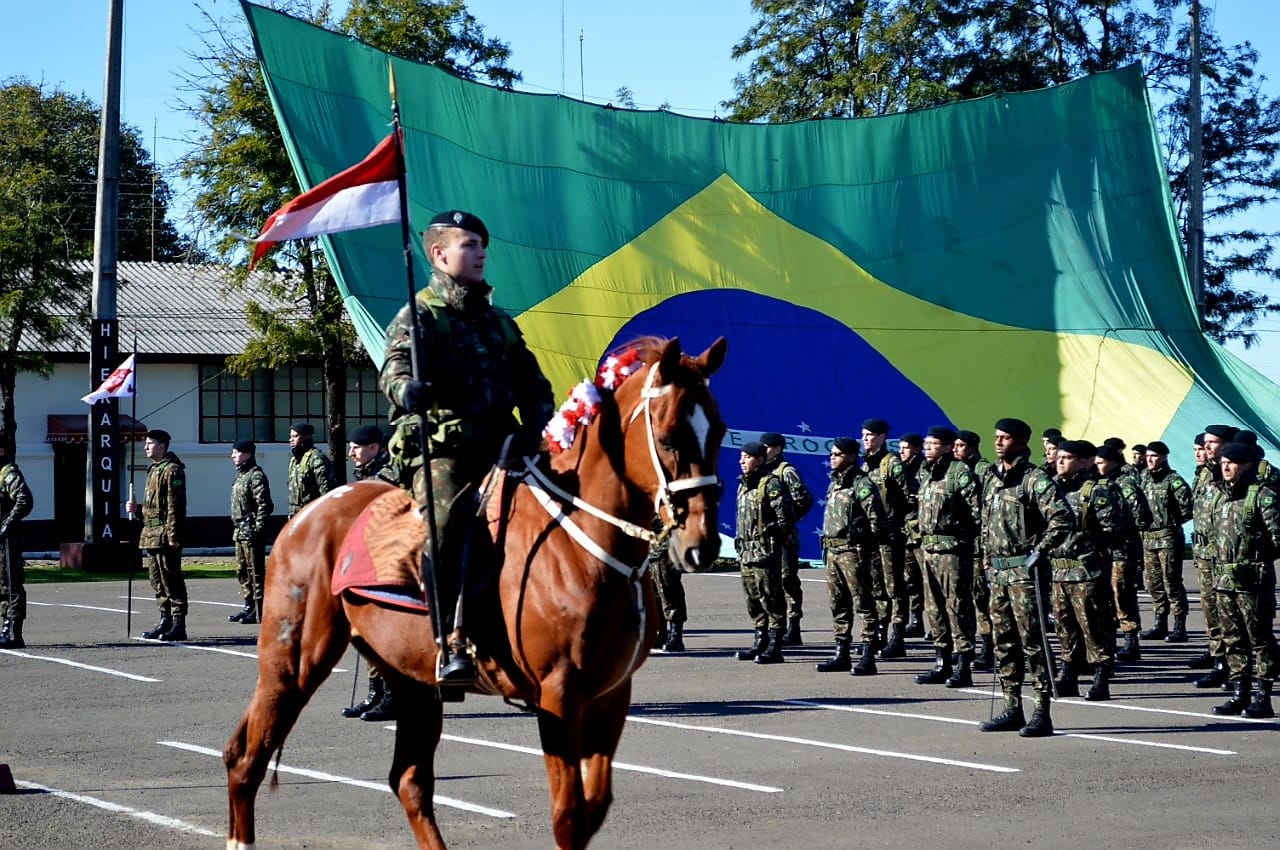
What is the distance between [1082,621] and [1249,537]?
1.53 metres

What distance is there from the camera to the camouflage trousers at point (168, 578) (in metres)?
17.0

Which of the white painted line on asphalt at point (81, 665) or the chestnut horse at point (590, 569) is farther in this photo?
the white painted line on asphalt at point (81, 665)

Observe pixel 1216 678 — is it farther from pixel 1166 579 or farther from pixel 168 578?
pixel 168 578

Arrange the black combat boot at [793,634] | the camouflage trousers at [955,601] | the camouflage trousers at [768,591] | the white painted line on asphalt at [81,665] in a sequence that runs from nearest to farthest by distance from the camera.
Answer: the camouflage trousers at [955,601], the white painted line on asphalt at [81,665], the camouflage trousers at [768,591], the black combat boot at [793,634]

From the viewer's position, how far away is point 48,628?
737 inches

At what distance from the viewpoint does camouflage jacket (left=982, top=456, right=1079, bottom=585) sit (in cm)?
1107

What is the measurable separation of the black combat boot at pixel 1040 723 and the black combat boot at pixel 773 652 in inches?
188

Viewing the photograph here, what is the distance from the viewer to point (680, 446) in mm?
5305

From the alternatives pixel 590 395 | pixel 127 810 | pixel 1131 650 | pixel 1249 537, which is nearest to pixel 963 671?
pixel 1249 537

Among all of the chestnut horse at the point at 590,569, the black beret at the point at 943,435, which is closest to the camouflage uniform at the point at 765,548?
the black beret at the point at 943,435

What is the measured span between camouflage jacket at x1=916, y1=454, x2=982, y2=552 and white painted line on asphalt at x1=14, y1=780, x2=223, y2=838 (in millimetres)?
7732

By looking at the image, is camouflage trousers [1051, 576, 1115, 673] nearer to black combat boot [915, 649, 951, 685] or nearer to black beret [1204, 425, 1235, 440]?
black combat boot [915, 649, 951, 685]

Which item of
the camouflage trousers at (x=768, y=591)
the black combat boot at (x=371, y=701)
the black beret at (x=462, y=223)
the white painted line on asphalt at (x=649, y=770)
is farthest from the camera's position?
the camouflage trousers at (x=768, y=591)

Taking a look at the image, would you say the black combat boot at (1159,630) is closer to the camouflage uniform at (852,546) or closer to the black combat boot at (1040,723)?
the camouflage uniform at (852,546)
